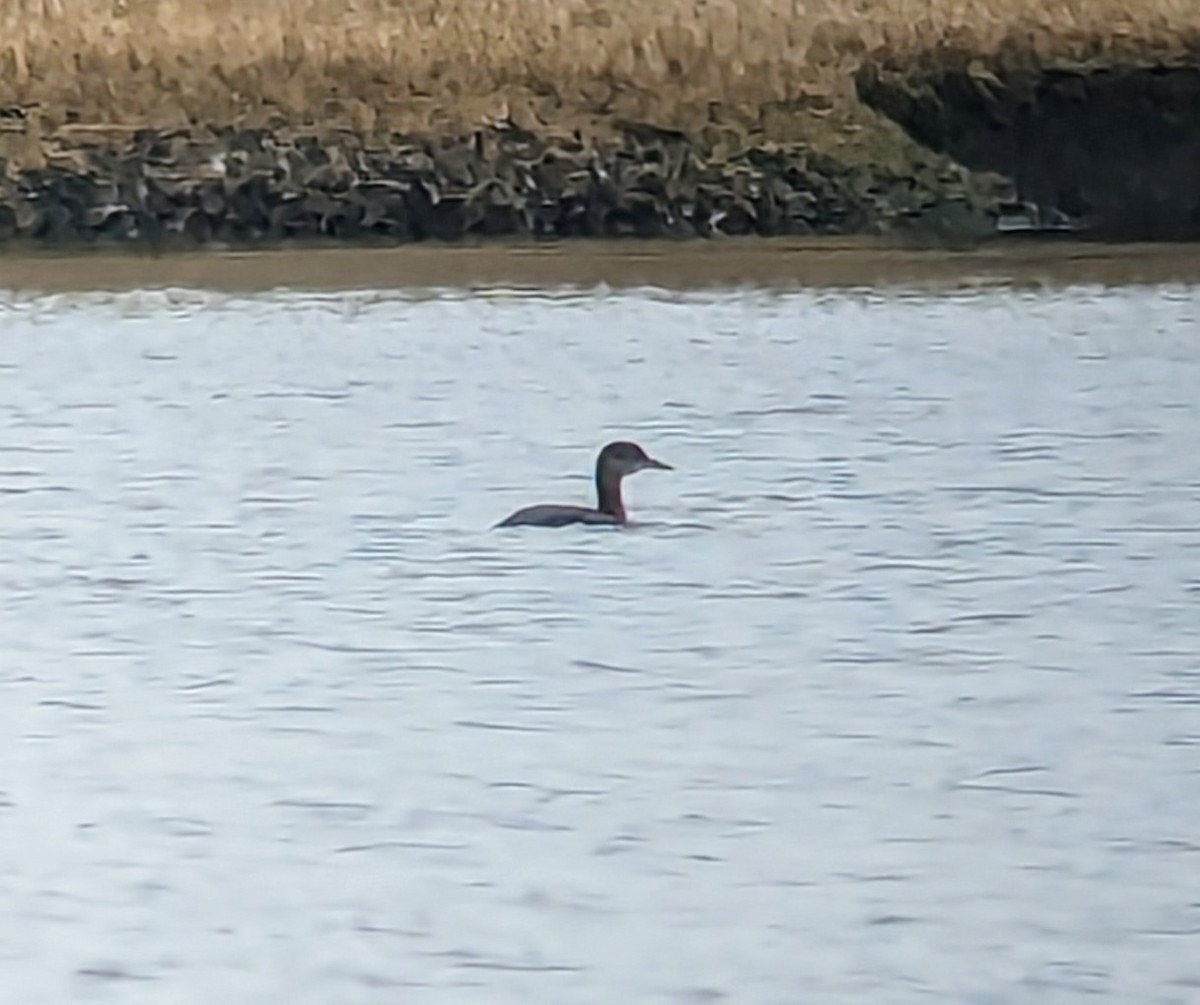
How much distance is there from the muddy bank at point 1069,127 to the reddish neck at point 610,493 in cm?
330

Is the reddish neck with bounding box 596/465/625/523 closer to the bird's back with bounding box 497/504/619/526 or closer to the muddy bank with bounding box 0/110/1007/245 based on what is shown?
the bird's back with bounding box 497/504/619/526

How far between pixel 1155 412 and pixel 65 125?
3132 mm

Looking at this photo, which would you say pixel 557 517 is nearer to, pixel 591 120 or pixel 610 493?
pixel 610 493

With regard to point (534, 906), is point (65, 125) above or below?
above

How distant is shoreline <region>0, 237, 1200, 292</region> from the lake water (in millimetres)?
942

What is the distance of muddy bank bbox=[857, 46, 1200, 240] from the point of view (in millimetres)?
7609

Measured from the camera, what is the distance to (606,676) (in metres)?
3.52

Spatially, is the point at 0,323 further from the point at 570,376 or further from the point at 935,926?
Answer: the point at 935,926

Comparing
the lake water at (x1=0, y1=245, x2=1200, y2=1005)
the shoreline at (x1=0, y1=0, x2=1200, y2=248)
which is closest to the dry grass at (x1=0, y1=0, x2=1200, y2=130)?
the shoreline at (x1=0, y1=0, x2=1200, y2=248)

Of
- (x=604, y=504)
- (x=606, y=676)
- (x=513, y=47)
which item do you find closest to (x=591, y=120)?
(x=513, y=47)

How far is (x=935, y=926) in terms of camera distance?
2592mm

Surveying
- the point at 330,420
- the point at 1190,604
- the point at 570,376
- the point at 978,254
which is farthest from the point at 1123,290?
the point at 1190,604

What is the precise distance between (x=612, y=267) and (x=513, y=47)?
0.53 metres

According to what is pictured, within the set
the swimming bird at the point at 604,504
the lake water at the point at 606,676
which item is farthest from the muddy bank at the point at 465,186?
the swimming bird at the point at 604,504
